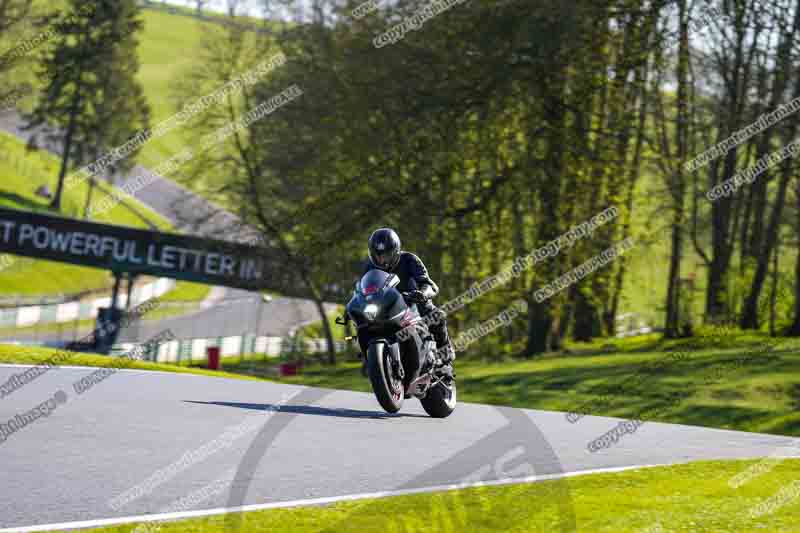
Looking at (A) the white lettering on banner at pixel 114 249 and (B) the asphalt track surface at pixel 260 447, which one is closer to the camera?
(B) the asphalt track surface at pixel 260 447

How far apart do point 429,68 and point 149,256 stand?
62.4ft

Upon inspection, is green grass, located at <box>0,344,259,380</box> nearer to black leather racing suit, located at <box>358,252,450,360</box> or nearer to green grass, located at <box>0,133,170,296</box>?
black leather racing suit, located at <box>358,252,450,360</box>

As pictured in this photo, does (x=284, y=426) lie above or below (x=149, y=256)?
below

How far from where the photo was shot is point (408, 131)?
28750 mm

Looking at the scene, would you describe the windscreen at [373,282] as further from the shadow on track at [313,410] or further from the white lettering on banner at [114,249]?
the white lettering on banner at [114,249]

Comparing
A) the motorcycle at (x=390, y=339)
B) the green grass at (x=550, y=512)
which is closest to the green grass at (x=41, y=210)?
the motorcycle at (x=390, y=339)

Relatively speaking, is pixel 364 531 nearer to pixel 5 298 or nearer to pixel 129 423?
pixel 129 423

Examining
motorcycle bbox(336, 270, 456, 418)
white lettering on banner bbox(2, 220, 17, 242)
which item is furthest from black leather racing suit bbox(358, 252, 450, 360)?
white lettering on banner bbox(2, 220, 17, 242)

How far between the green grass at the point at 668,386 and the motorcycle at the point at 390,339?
25.4ft

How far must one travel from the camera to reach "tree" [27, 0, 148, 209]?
76.5 metres

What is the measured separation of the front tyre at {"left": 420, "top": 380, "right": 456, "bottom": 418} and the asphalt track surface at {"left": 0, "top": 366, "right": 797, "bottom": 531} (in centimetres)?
15

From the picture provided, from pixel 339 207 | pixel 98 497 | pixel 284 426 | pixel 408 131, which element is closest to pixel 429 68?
pixel 408 131

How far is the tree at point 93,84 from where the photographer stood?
76500 mm

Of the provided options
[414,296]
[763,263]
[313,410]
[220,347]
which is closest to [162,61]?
[220,347]
